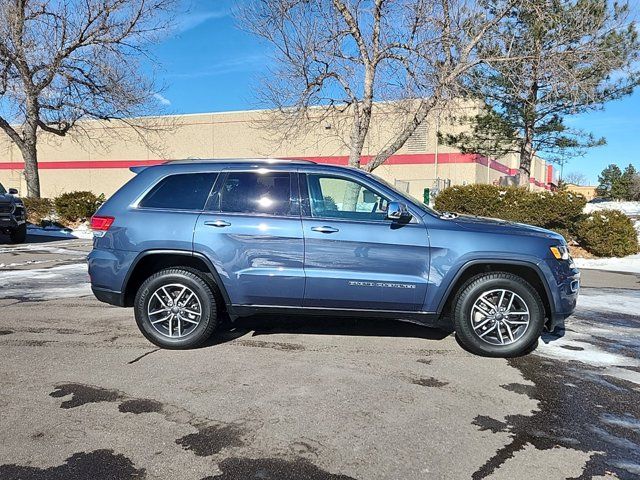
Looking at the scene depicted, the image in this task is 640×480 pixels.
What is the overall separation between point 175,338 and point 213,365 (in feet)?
2.21

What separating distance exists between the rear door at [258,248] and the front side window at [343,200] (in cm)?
22

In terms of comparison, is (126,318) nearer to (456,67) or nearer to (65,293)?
(65,293)

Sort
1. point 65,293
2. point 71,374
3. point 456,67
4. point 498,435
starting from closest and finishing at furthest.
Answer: point 498,435 < point 71,374 < point 65,293 < point 456,67

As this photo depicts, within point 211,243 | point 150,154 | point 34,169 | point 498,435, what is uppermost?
point 150,154

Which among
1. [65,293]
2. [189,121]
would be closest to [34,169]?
[189,121]

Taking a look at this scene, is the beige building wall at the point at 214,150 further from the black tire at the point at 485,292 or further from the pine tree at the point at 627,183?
the pine tree at the point at 627,183

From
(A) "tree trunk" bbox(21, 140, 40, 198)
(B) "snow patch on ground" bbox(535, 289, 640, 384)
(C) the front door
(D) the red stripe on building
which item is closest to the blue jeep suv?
(C) the front door

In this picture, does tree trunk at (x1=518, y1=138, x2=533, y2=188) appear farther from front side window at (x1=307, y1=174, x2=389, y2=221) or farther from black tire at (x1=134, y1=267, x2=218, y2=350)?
black tire at (x1=134, y1=267, x2=218, y2=350)

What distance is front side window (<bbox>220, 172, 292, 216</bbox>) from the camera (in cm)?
500

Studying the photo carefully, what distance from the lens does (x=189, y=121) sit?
121ft

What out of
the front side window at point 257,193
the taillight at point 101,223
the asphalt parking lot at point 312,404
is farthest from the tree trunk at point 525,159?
the taillight at point 101,223

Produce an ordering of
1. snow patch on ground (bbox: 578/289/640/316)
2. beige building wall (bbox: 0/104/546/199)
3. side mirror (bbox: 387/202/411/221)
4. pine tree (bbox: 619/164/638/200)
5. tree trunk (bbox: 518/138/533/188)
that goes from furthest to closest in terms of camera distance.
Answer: pine tree (bbox: 619/164/638/200) → beige building wall (bbox: 0/104/546/199) → tree trunk (bbox: 518/138/533/188) → snow patch on ground (bbox: 578/289/640/316) → side mirror (bbox: 387/202/411/221)

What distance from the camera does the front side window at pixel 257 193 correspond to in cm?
500

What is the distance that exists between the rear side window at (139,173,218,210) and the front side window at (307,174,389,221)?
1067mm
